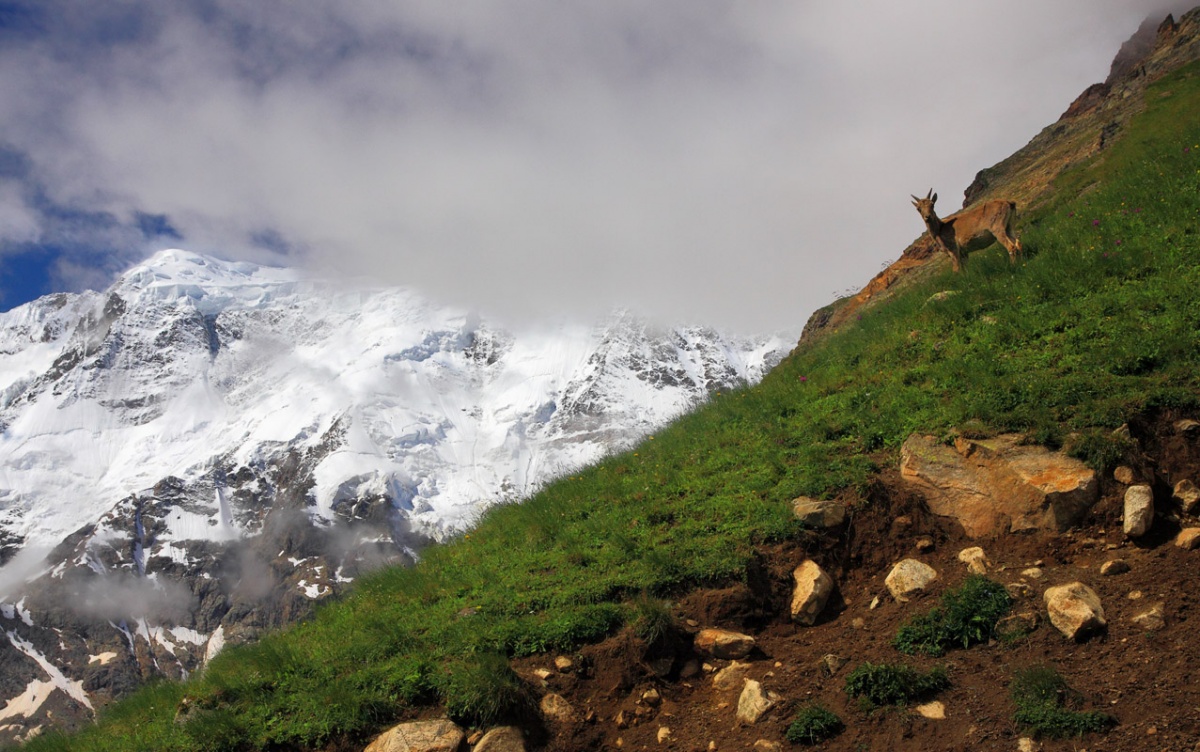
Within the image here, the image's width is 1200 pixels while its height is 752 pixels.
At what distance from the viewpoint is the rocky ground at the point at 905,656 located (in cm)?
Answer: 636

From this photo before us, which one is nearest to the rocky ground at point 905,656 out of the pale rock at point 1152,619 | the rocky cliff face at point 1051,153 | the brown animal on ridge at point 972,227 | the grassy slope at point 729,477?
the pale rock at point 1152,619

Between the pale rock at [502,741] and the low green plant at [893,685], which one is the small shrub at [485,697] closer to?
the pale rock at [502,741]

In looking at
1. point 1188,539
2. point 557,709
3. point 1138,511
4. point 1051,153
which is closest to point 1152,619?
point 1188,539

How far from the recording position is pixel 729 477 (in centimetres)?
1151

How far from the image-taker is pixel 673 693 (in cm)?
819

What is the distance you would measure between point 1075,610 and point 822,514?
10.1ft

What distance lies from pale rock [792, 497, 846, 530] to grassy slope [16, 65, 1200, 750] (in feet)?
0.99

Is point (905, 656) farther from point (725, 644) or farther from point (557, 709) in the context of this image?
point (557, 709)

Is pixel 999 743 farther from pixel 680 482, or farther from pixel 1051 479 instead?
pixel 680 482

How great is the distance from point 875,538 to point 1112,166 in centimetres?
1524

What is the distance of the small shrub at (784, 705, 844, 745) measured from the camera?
6828 millimetres

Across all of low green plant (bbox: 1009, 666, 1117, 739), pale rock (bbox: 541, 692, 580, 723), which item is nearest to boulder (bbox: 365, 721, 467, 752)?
pale rock (bbox: 541, 692, 580, 723)

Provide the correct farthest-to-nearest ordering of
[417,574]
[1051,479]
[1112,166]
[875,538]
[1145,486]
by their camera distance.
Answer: [1112,166] < [417,574] < [875,538] < [1051,479] < [1145,486]

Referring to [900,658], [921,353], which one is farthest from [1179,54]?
[900,658]
